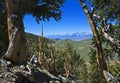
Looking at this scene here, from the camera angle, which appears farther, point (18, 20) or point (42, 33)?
point (42, 33)

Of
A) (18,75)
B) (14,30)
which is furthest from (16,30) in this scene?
(18,75)

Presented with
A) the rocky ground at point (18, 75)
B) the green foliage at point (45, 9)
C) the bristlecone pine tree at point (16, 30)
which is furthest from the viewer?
the green foliage at point (45, 9)

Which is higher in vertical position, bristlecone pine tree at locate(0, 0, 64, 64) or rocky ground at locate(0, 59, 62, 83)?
bristlecone pine tree at locate(0, 0, 64, 64)

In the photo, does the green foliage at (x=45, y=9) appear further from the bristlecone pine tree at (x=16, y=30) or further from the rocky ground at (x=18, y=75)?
the rocky ground at (x=18, y=75)

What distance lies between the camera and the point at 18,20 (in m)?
15.5

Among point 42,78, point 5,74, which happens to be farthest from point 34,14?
point 5,74

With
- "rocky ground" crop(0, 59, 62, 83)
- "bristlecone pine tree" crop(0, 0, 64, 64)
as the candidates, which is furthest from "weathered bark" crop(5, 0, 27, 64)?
"rocky ground" crop(0, 59, 62, 83)

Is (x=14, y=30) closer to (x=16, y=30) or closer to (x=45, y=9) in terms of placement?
(x=16, y=30)

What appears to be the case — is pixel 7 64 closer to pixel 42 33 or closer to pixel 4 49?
pixel 4 49

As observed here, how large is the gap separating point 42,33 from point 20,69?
13.7 metres

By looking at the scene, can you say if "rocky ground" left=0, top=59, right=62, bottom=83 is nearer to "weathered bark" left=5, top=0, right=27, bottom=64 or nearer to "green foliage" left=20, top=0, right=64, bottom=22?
"weathered bark" left=5, top=0, right=27, bottom=64

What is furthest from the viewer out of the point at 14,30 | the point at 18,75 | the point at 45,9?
the point at 45,9

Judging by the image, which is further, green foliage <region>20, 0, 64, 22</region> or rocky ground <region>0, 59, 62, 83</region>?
green foliage <region>20, 0, 64, 22</region>

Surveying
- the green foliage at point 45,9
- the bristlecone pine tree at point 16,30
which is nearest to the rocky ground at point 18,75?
the bristlecone pine tree at point 16,30
